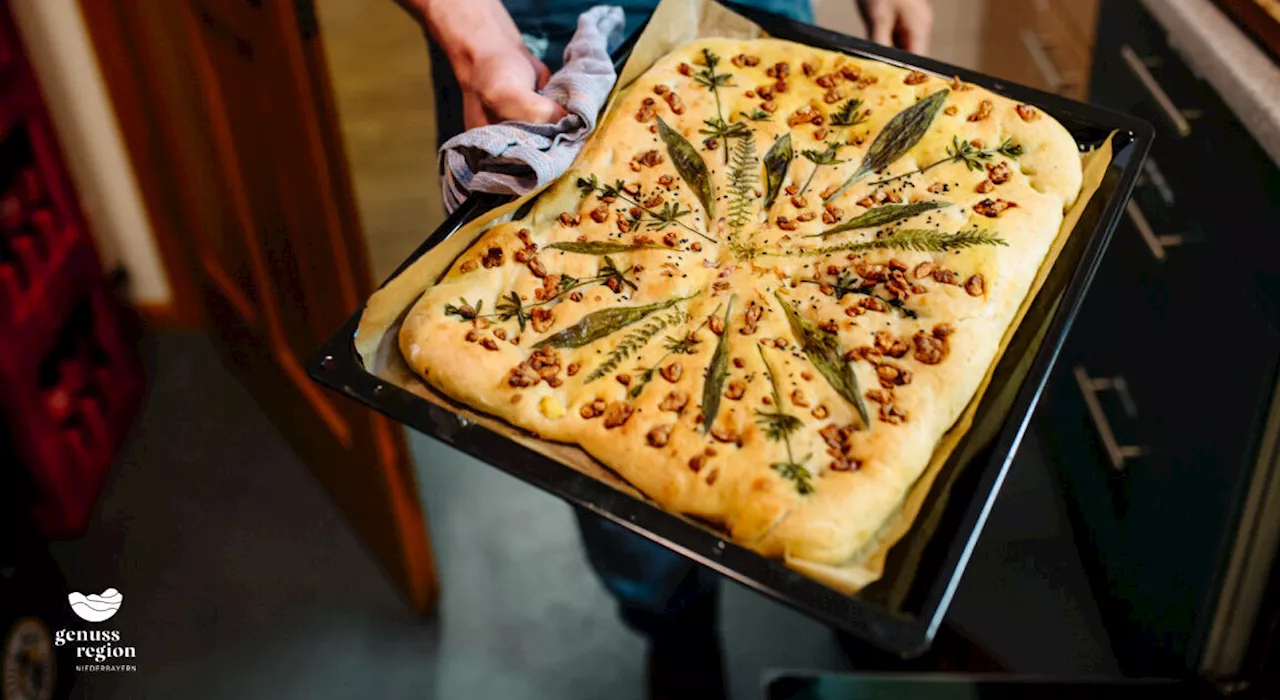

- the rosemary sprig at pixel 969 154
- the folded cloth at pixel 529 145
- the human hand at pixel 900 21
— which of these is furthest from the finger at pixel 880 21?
the folded cloth at pixel 529 145

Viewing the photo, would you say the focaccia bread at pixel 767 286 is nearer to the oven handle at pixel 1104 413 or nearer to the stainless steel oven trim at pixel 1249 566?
the stainless steel oven trim at pixel 1249 566

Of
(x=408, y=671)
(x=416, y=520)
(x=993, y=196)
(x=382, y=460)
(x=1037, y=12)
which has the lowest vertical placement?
(x=408, y=671)

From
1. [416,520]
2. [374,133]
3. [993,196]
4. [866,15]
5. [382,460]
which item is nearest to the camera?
[993,196]

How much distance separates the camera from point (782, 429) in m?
0.75

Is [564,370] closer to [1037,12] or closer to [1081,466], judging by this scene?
[1081,466]

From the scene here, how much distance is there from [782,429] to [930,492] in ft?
0.37

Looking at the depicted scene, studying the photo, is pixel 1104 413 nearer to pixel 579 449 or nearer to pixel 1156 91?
pixel 1156 91

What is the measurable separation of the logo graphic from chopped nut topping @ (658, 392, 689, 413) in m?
1.00

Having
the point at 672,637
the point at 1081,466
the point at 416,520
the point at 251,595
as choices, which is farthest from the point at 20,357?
the point at 1081,466

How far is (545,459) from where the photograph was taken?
2.39ft

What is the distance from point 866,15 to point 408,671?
1.14m

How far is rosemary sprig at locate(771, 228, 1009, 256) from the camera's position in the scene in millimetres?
869

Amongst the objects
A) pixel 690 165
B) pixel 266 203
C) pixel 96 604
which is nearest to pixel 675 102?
pixel 690 165

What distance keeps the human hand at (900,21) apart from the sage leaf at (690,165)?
0.34 metres
